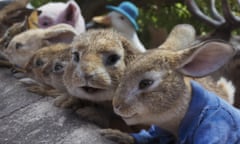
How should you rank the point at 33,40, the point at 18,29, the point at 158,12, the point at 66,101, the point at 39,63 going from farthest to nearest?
the point at 158,12 → the point at 18,29 → the point at 33,40 → the point at 39,63 → the point at 66,101

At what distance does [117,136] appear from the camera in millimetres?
1230

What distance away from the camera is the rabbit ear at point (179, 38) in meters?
1.30

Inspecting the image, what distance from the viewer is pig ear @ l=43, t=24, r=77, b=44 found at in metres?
1.66

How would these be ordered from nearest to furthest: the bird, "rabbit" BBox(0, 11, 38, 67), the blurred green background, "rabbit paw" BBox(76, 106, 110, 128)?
"rabbit paw" BBox(76, 106, 110, 128) → "rabbit" BBox(0, 11, 38, 67) → the bird → the blurred green background

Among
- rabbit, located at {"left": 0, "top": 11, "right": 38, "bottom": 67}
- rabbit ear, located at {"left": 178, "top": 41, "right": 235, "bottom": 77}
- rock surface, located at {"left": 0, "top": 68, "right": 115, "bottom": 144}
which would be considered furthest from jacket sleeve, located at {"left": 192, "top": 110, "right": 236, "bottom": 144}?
rabbit, located at {"left": 0, "top": 11, "right": 38, "bottom": 67}

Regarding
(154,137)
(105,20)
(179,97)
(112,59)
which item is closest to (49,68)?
(112,59)

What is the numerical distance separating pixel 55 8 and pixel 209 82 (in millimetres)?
908

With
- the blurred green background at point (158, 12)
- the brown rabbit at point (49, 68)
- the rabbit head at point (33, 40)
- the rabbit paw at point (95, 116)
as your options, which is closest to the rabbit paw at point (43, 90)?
the brown rabbit at point (49, 68)

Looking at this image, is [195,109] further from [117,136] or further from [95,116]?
[95,116]

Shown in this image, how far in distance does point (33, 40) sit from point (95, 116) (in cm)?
49

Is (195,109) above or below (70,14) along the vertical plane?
above

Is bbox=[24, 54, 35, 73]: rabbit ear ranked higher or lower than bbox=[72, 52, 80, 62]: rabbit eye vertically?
lower

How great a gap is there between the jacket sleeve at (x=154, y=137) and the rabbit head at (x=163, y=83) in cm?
9

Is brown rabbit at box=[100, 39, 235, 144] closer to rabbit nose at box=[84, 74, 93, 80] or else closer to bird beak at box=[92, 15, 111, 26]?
rabbit nose at box=[84, 74, 93, 80]
